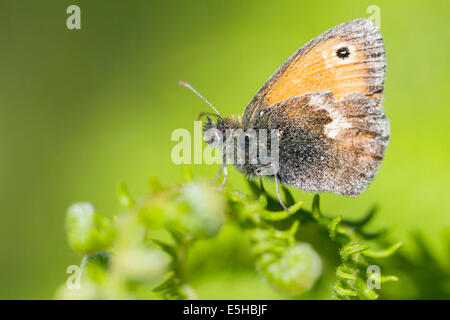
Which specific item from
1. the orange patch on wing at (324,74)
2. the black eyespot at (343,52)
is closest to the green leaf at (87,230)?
the orange patch on wing at (324,74)

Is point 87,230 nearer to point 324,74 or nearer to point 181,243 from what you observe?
point 181,243

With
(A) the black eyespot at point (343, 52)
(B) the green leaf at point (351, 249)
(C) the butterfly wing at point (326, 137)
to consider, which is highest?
(A) the black eyespot at point (343, 52)

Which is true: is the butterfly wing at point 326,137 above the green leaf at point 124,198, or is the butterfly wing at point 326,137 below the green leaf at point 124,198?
above

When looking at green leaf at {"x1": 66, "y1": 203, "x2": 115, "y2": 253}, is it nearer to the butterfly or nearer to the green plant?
the green plant

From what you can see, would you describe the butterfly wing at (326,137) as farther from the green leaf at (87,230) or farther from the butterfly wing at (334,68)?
the green leaf at (87,230)

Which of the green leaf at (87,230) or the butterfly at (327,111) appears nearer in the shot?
the green leaf at (87,230)
